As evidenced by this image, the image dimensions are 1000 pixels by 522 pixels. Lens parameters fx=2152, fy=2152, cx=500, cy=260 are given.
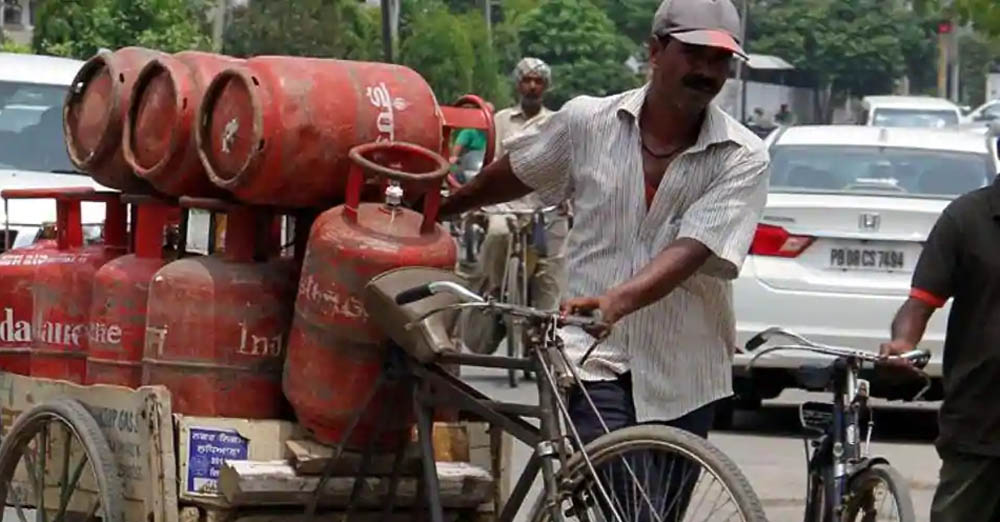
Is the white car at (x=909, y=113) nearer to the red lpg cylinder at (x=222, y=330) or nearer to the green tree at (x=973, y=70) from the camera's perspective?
the red lpg cylinder at (x=222, y=330)

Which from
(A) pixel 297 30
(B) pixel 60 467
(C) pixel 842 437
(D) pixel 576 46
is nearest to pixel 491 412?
(C) pixel 842 437

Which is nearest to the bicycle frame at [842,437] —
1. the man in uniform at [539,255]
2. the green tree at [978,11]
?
the man in uniform at [539,255]

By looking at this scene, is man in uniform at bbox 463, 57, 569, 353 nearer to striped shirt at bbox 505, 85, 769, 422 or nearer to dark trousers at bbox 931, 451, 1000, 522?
dark trousers at bbox 931, 451, 1000, 522

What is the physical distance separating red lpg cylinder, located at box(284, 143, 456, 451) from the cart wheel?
58 cm

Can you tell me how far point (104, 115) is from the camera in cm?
604

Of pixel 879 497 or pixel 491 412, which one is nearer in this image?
pixel 491 412

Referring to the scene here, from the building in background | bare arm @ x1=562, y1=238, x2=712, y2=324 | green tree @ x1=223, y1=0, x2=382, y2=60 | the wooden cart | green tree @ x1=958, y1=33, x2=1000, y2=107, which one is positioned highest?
bare arm @ x1=562, y1=238, x2=712, y2=324

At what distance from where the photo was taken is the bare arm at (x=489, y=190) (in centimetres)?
555

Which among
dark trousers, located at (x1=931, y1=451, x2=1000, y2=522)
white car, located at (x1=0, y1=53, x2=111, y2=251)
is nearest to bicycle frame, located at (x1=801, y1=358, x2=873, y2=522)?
dark trousers, located at (x1=931, y1=451, x2=1000, y2=522)

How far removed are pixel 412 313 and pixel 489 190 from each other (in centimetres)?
70

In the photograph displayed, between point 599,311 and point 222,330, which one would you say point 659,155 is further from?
point 222,330

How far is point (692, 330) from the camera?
5.11 metres

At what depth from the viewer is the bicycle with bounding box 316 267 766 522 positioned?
4.62 m

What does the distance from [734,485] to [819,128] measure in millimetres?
8438
